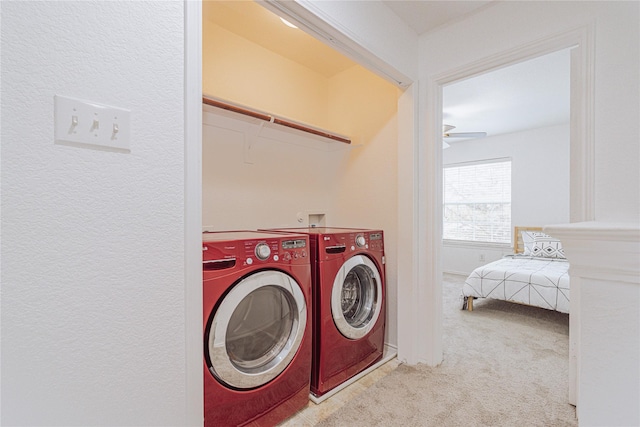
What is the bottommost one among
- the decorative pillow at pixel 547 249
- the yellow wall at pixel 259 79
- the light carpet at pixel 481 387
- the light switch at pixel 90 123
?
the light carpet at pixel 481 387

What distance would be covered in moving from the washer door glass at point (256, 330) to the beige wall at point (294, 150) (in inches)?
29.2

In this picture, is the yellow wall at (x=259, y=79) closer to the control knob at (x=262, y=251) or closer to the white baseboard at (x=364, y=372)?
the control knob at (x=262, y=251)

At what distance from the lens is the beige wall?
2.04 metres

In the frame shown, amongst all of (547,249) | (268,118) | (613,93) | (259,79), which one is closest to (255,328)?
(268,118)

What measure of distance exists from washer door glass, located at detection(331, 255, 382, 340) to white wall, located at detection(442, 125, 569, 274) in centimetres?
375

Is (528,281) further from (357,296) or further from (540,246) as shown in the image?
(357,296)

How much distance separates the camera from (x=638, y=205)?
1.33 meters

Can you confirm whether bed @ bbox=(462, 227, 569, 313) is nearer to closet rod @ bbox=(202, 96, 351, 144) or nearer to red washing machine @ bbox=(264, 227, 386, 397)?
red washing machine @ bbox=(264, 227, 386, 397)

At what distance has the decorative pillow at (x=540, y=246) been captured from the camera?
3983 millimetres

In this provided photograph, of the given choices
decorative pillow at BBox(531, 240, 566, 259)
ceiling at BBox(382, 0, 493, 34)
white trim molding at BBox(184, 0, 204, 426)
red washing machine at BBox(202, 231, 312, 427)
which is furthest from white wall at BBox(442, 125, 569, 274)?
white trim molding at BBox(184, 0, 204, 426)

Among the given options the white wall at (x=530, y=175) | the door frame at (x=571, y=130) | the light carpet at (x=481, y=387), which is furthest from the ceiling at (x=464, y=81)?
the light carpet at (x=481, y=387)

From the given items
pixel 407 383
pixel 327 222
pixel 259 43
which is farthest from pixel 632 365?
pixel 259 43

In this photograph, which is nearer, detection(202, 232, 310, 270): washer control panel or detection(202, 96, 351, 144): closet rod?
detection(202, 232, 310, 270): washer control panel

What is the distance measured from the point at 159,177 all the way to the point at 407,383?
185cm
